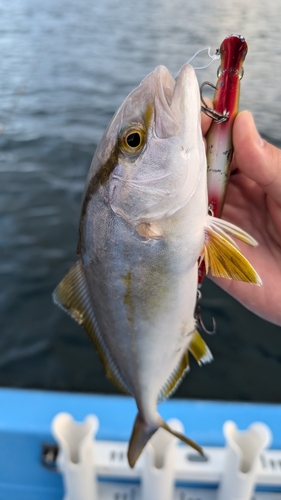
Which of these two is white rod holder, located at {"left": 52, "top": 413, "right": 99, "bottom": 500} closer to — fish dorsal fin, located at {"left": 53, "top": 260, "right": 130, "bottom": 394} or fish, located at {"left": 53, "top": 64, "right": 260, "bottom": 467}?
fish dorsal fin, located at {"left": 53, "top": 260, "right": 130, "bottom": 394}

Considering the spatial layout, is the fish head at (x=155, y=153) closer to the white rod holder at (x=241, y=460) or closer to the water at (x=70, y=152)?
the white rod holder at (x=241, y=460)

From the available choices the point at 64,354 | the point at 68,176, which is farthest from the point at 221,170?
the point at 68,176

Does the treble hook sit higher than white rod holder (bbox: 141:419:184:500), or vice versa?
the treble hook

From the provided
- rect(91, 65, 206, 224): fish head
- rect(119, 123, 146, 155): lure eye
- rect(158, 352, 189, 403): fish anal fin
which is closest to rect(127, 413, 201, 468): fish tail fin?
rect(158, 352, 189, 403): fish anal fin

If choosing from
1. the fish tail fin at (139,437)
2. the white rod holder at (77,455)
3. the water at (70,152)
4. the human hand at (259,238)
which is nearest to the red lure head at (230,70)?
the human hand at (259,238)

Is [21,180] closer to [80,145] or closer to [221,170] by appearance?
[80,145]

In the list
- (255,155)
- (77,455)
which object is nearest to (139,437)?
(77,455)
